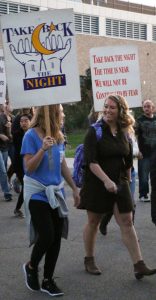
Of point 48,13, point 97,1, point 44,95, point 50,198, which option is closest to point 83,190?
point 50,198

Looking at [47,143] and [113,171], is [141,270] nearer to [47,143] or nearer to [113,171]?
[113,171]

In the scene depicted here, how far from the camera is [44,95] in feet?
15.5

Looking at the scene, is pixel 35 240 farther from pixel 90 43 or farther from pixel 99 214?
pixel 90 43

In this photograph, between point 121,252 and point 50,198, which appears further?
point 121,252

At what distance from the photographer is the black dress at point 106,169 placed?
4.84 meters

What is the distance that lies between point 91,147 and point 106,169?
0.82ft

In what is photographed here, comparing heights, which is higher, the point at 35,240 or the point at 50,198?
the point at 50,198

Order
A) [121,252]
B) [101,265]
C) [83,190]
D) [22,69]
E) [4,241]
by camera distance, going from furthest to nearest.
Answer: [4,241] < [121,252] < [101,265] < [83,190] < [22,69]

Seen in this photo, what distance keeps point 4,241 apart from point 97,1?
42.1 m

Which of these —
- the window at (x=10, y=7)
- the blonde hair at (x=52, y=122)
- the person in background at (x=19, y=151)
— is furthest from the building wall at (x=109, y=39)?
the blonde hair at (x=52, y=122)

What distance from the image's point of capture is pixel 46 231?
4395 mm

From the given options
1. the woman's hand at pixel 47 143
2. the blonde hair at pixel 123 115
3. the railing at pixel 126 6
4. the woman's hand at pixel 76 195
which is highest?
the railing at pixel 126 6

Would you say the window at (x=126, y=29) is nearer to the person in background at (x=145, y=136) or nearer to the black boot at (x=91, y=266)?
the person in background at (x=145, y=136)

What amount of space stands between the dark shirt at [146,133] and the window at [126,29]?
37781 millimetres
